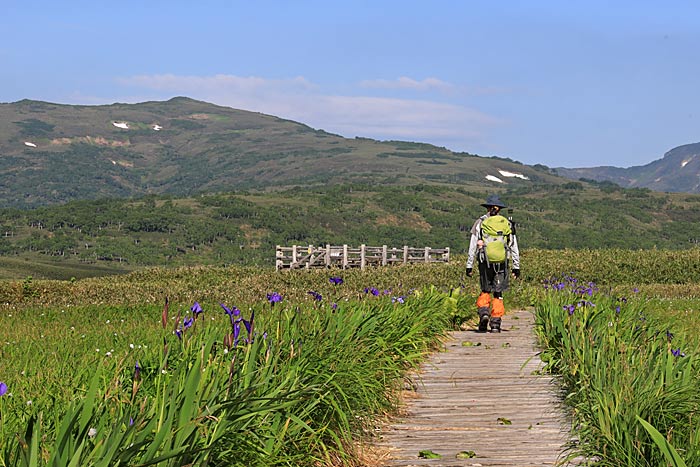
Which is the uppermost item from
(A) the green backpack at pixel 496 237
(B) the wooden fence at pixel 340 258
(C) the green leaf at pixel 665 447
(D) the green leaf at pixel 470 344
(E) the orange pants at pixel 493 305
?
(A) the green backpack at pixel 496 237

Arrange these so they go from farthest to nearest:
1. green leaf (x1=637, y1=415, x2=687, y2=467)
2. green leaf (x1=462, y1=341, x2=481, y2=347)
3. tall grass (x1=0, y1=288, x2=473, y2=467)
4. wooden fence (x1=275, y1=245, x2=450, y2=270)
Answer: wooden fence (x1=275, y1=245, x2=450, y2=270), green leaf (x1=462, y1=341, x2=481, y2=347), green leaf (x1=637, y1=415, x2=687, y2=467), tall grass (x1=0, y1=288, x2=473, y2=467)

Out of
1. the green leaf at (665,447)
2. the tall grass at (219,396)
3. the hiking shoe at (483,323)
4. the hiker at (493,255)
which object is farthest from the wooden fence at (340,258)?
the green leaf at (665,447)

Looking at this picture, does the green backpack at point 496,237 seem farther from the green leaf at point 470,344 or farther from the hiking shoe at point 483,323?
the green leaf at point 470,344

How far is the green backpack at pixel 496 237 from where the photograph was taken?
43.2 feet

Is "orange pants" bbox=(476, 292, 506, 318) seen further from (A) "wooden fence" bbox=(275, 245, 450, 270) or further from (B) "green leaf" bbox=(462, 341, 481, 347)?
(A) "wooden fence" bbox=(275, 245, 450, 270)

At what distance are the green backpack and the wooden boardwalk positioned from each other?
254cm

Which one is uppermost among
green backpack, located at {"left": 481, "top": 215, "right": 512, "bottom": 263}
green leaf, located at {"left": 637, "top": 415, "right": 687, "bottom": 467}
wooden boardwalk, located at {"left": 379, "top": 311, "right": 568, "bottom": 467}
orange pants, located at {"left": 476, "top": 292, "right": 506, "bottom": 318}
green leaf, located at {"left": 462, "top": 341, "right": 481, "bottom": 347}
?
green backpack, located at {"left": 481, "top": 215, "right": 512, "bottom": 263}

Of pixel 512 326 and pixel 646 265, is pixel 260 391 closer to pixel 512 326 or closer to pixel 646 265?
pixel 512 326

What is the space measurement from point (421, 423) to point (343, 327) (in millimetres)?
1267

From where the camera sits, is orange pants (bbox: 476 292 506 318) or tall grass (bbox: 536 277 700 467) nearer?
tall grass (bbox: 536 277 700 467)

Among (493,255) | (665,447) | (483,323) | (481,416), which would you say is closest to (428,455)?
(481,416)

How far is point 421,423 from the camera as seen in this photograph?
6957 millimetres

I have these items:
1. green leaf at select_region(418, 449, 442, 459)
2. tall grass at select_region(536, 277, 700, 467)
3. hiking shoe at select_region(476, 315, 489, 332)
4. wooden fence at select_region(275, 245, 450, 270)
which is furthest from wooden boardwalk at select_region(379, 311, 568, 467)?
wooden fence at select_region(275, 245, 450, 270)

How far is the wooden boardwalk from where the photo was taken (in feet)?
19.4
